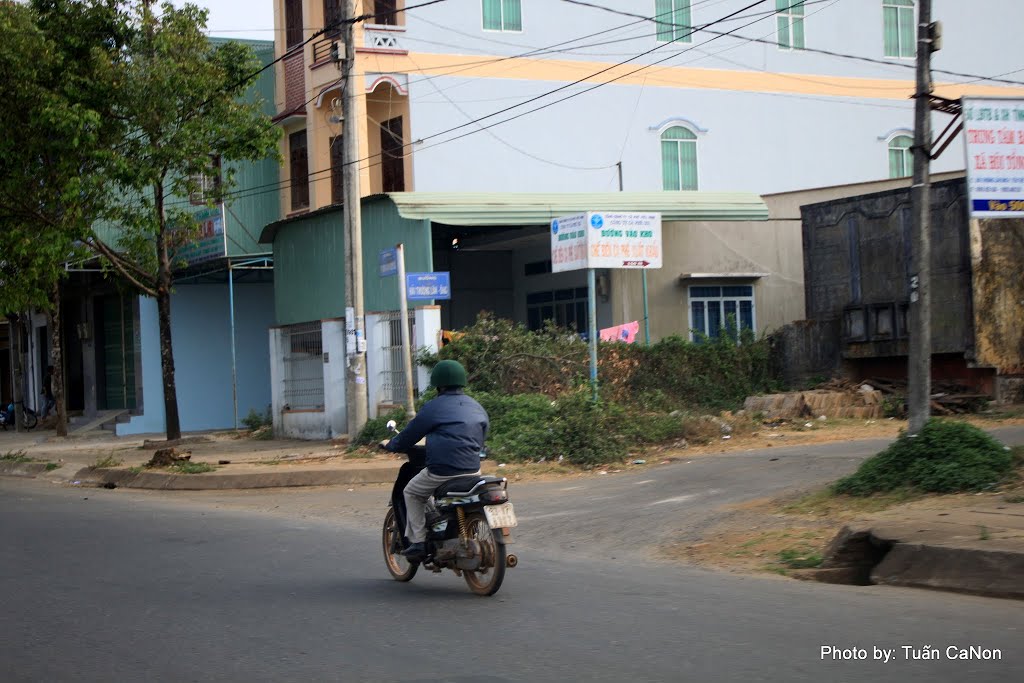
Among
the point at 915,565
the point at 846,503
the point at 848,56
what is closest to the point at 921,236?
the point at 846,503

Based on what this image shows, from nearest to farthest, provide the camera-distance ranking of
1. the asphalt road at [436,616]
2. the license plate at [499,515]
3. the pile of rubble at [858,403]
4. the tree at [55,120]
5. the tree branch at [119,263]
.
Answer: the asphalt road at [436,616] < the license plate at [499,515] < the pile of rubble at [858,403] < the tree at [55,120] < the tree branch at [119,263]

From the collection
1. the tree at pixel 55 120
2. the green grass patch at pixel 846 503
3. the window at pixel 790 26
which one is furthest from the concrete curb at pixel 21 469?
the window at pixel 790 26

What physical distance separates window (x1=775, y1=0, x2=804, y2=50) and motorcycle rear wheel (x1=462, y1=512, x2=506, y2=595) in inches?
1050

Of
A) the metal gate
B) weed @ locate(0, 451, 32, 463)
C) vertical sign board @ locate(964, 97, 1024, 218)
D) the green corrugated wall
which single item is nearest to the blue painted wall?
the green corrugated wall

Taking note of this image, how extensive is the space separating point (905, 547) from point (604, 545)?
10.4 feet

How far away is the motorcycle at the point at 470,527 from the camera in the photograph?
773cm

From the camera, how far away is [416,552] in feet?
27.2

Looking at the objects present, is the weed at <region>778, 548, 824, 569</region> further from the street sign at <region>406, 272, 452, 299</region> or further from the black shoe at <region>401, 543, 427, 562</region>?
the street sign at <region>406, 272, 452, 299</region>

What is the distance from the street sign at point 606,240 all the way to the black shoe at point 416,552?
10.6 m

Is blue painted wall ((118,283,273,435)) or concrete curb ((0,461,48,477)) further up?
blue painted wall ((118,283,273,435))

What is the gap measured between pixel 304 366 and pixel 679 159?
11750 millimetres

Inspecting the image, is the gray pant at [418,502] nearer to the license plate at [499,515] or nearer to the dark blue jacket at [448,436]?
the dark blue jacket at [448,436]

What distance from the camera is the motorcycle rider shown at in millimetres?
8172

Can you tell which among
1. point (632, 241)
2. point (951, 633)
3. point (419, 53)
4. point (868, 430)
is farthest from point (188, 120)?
point (951, 633)
